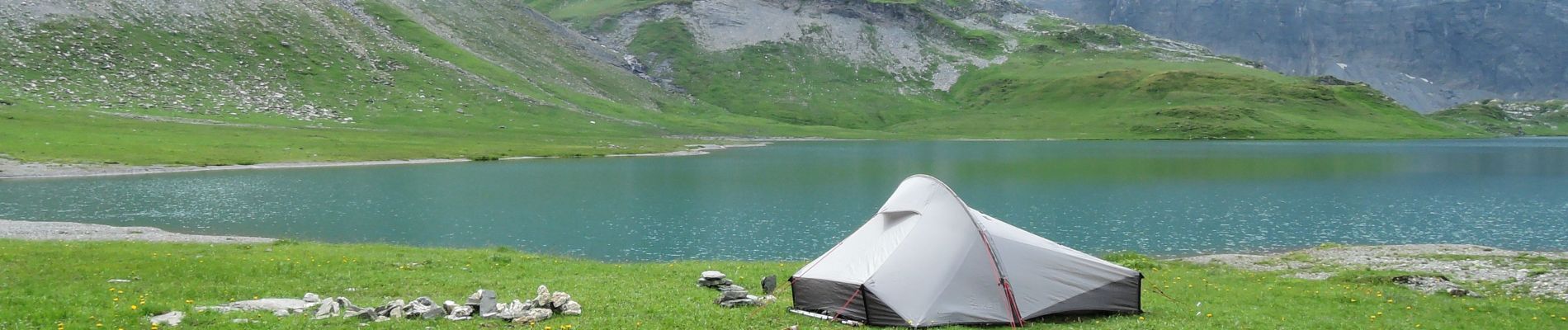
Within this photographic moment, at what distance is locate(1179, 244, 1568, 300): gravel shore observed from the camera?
2749 centimetres

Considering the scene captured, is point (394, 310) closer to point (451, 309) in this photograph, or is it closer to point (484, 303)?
point (451, 309)

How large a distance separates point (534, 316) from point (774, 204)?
4783cm

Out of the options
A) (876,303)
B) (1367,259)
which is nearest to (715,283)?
(876,303)

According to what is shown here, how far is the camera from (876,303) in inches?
718

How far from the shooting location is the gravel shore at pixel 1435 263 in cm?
2749

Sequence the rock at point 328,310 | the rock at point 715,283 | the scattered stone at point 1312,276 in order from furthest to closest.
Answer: the scattered stone at point 1312,276, the rock at point 715,283, the rock at point 328,310

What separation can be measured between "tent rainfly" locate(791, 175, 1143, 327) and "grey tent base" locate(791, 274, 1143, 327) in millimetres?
18

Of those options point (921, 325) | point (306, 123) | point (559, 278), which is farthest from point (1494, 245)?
point (306, 123)

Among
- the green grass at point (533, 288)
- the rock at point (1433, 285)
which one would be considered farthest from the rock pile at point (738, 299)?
the rock at point (1433, 285)

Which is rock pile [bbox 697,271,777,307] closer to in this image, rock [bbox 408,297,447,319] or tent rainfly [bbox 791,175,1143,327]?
tent rainfly [bbox 791,175,1143,327]

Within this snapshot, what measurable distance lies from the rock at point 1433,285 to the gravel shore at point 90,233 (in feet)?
135

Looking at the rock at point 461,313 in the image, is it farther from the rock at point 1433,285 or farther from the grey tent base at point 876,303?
the rock at point 1433,285

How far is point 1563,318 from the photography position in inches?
794

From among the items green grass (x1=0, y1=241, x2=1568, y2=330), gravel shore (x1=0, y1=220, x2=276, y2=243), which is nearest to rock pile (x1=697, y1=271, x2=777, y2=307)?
green grass (x1=0, y1=241, x2=1568, y2=330)
